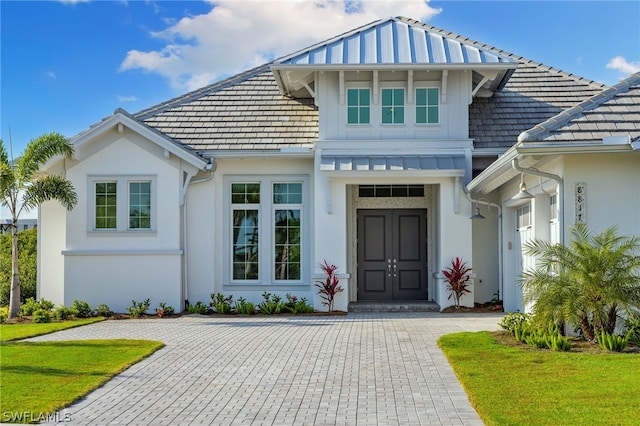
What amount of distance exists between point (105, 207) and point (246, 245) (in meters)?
3.51

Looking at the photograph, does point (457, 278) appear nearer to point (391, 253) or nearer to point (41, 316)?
point (391, 253)

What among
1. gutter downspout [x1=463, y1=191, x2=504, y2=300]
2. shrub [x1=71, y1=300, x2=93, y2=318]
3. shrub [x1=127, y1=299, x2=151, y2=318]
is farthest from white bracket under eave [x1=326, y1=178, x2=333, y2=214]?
shrub [x1=71, y1=300, x2=93, y2=318]

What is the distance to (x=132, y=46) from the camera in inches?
595

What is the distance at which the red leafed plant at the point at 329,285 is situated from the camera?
16797mm

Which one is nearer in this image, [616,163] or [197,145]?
[616,163]

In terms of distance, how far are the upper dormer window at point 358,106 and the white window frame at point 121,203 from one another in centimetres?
498

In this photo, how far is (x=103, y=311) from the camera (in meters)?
16.5

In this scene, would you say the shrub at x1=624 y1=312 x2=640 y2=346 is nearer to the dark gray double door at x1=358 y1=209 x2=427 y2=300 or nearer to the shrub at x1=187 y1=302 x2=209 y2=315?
the dark gray double door at x1=358 y1=209 x2=427 y2=300

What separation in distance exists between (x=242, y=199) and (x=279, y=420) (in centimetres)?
1136

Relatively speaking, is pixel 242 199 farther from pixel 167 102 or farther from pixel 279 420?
pixel 279 420

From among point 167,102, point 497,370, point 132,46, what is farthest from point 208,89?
point 497,370

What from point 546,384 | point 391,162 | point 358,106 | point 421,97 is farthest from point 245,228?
point 546,384

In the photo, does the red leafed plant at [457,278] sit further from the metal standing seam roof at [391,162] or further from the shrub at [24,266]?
the shrub at [24,266]

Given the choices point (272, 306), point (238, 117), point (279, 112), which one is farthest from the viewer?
point (279, 112)
